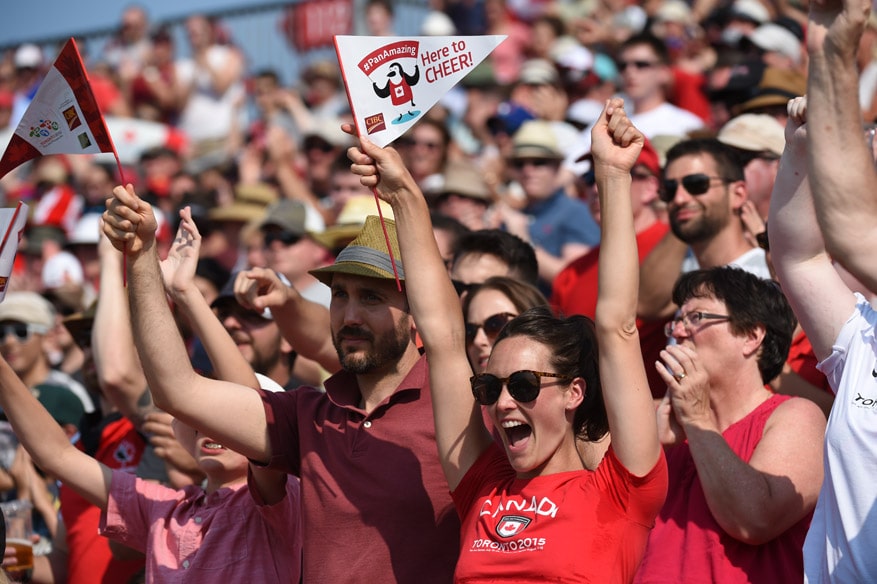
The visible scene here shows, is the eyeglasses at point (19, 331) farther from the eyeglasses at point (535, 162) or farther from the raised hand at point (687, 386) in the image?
the raised hand at point (687, 386)

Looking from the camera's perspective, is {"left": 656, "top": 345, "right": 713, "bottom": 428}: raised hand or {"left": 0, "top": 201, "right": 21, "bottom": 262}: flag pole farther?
{"left": 0, "top": 201, "right": 21, "bottom": 262}: flag pole

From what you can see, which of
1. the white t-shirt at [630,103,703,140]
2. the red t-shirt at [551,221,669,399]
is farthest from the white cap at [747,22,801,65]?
the red t-shirt at [551,221,669,399]

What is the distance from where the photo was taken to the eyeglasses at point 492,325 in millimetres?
5633

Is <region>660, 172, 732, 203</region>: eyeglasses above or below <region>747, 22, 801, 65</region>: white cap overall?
above

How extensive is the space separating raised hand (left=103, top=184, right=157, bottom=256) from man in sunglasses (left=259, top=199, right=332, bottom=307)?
10.1 feet

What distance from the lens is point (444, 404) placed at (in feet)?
14.1

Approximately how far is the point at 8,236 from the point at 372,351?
4.97 ft

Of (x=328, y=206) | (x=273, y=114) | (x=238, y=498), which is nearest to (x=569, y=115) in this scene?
(x=328, y=206)

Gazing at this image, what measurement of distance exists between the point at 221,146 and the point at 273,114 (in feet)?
2.60

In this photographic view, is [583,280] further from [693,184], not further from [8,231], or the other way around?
[8,231]

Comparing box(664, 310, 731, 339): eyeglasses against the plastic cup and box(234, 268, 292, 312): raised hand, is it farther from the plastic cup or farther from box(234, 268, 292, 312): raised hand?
the plastic cup

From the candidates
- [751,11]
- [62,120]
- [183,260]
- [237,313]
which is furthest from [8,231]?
[751,11]

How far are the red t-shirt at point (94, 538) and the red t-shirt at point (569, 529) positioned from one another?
258cm

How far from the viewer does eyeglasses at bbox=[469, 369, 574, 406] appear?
13.5ft
